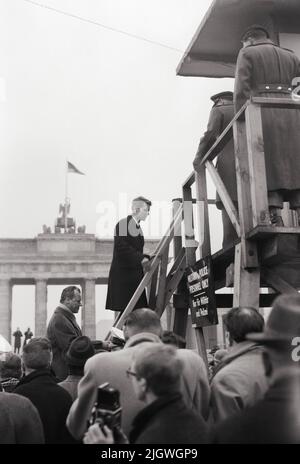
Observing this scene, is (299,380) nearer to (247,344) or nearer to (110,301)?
(247,344)

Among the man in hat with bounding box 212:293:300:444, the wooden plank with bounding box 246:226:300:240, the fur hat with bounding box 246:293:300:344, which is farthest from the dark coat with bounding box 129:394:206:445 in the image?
the wooden plank with bounding box 246:226:300:240

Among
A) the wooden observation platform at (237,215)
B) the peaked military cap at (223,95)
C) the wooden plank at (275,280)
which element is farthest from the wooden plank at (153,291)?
the wooden plank at (275,280)

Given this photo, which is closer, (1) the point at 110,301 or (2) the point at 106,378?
(2) the point at 106,378

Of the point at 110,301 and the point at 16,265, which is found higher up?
→ the point at 16,265

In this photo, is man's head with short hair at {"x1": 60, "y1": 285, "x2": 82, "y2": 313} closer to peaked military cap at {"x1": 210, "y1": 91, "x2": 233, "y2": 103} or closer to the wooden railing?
the wooden railing

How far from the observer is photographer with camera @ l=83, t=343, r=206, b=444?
7.02ft

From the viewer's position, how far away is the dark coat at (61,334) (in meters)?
5.88

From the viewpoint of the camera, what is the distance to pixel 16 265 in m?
42.7

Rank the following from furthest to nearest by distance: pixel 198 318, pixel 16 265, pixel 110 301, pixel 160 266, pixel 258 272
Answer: pixel 16 265 → pixel 160 266 → pixel 110 301 → pixel 198 318 → pixel 258 272

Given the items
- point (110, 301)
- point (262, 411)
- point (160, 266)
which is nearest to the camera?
point (262, 411)

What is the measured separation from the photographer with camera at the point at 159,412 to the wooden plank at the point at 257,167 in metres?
2.55
